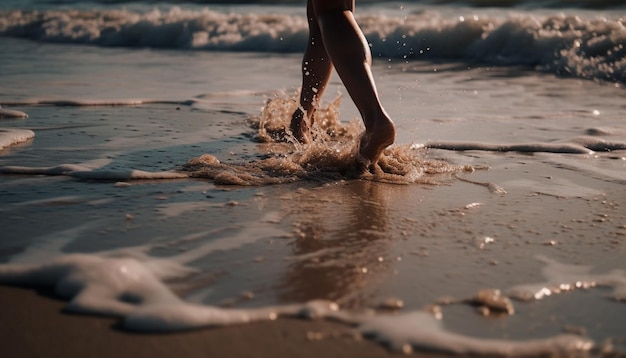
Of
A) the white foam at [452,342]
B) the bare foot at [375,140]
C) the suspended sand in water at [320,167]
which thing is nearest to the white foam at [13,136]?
the suspended sand in water at [320,167]

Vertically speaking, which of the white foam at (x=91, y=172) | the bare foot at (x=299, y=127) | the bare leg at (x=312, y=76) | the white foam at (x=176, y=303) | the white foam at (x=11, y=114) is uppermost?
the bare leg at (x=312, y=76)

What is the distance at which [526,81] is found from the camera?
5746 mm

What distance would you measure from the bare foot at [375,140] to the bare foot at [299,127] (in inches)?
24.2

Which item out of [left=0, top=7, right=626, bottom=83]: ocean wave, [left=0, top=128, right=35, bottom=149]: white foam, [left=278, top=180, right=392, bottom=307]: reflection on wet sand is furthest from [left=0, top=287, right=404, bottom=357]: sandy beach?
[left=0, top=7, right=626, bottom=83]: ocean wave

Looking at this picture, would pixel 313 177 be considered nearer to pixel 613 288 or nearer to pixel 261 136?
pixel 261 136

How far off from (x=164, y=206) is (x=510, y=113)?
2.44 metres

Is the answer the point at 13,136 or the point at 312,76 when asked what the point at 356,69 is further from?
the point at 13,136

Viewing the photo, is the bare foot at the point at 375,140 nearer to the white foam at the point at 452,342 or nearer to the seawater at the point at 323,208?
the seawater at the point at 323,208

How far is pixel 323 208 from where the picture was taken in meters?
2.30

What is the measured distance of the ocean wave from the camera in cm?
661

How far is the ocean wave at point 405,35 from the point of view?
21.7 feet

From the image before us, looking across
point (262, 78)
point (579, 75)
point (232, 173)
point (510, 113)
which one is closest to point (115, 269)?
point (232, 173)

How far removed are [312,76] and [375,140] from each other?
0.83m

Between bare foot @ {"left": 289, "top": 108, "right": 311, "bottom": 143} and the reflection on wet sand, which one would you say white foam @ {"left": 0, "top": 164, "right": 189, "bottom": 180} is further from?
bare foot @ {"left": 289, "top": 108, "right": 311, "bottom": 143}
